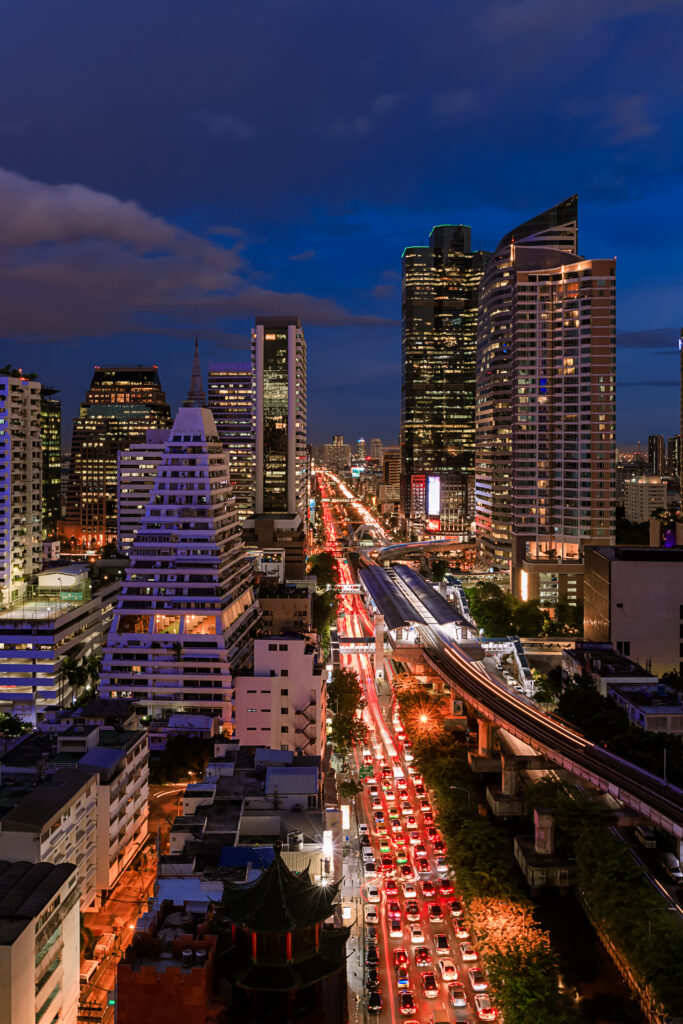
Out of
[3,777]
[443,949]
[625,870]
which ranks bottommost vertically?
[443,949]

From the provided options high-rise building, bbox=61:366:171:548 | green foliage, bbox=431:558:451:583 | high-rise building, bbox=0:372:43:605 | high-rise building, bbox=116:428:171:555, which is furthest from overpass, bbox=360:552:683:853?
high-rise building, bbox=61:366:171:548

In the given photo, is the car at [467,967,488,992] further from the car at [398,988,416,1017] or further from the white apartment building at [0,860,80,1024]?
the white apartment building at [0,860,80,1024]

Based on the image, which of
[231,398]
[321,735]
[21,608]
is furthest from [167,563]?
[231,398]

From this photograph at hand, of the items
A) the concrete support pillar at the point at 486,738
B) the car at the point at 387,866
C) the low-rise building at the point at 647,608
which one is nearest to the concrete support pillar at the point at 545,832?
the car at the point at 387,866

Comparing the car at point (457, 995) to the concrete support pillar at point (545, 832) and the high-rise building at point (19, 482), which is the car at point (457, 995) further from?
the high-rise building at point (19, 482)

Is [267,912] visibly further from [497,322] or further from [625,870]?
[497,322]

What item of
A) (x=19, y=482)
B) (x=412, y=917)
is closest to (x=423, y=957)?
(x=412, y=917)

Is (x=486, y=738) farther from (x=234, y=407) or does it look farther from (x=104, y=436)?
(x=104, y=436)
